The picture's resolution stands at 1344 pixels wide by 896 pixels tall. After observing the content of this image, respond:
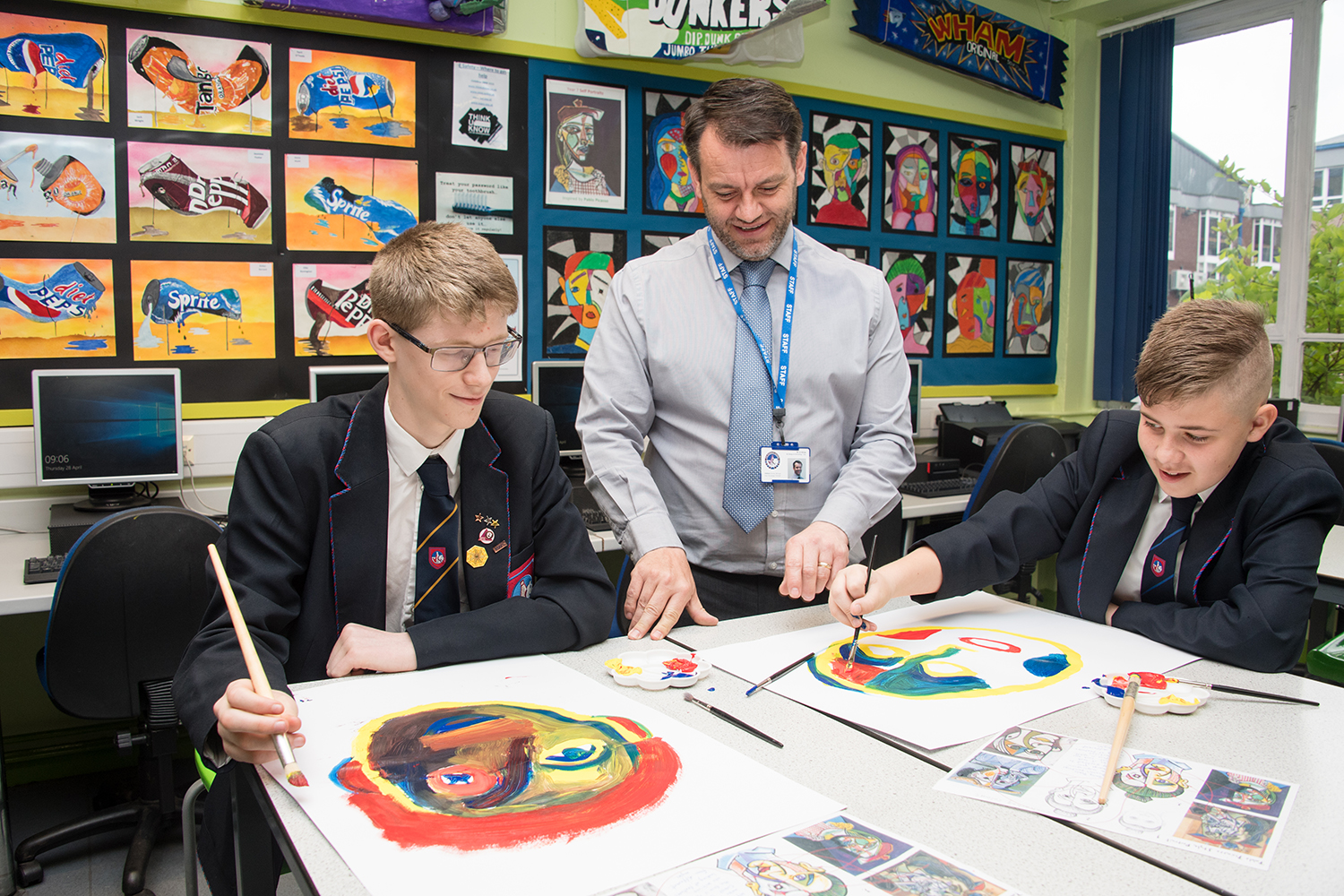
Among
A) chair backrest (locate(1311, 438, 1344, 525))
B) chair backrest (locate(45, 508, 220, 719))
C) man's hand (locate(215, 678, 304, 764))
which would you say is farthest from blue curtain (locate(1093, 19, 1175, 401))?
man's hand (locate(215, 678, 304, 764))

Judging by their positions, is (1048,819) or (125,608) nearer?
(1048,819)

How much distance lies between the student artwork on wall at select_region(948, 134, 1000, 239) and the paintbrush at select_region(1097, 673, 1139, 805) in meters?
3.41

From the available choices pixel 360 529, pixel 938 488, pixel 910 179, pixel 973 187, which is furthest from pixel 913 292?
pixel 360 529

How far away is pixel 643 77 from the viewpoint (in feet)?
10.8

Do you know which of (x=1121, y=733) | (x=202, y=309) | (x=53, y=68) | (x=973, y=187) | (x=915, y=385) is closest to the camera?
(x=1121, y=733)

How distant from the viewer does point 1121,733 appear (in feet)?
2.97

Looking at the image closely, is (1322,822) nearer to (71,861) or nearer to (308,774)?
(308,774)

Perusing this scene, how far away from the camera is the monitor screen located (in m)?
2.40

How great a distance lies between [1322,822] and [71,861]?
2635 millimetres

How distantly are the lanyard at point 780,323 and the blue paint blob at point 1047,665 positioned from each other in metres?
0.59

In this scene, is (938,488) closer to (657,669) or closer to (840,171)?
(840,171)

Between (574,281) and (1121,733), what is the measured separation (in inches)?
103

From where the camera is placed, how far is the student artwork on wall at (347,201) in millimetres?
2783

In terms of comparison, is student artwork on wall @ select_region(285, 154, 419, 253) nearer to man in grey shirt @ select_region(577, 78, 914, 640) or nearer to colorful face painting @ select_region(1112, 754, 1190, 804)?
man in grey shirt @ select_region(577, 78, 914, 640)
